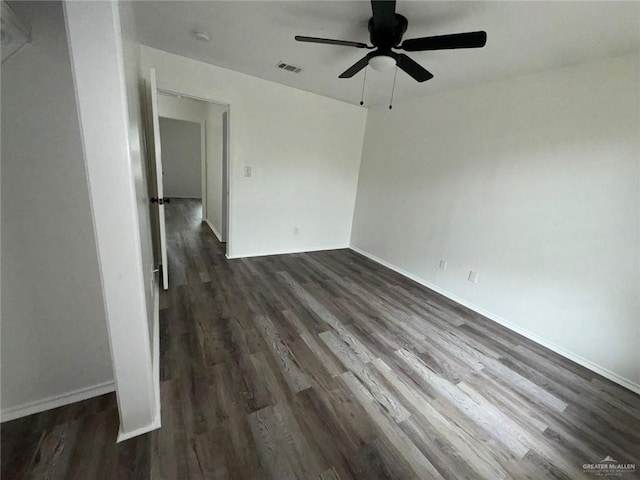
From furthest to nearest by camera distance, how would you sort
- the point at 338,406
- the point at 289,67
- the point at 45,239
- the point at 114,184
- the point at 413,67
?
1. the point at 289,67
2. the point at 413,67
3. the point at 338,406
4. the point at 45,239
5. the point at 114,184

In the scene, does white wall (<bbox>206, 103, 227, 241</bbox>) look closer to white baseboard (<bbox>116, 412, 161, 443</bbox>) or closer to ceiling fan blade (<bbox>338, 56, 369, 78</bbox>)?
ceiling fan blade (<bbox>338, 56, 369, 78</bbox>)

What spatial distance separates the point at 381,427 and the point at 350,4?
103 inches

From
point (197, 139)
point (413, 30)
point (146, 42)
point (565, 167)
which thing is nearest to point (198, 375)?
point (413, 30)

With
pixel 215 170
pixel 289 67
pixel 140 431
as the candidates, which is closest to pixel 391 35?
pixel 289 67

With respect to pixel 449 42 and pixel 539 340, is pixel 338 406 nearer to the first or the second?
pixel 539 340

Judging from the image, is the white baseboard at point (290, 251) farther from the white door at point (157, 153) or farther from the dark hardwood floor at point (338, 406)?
the white door at point (157, 153)

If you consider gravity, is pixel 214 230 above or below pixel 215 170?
below

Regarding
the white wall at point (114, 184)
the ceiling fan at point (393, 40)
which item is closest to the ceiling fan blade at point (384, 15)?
the ceiling fan at point (393, 40)

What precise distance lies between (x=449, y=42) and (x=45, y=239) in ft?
7.89

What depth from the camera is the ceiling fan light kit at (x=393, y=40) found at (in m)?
1.40

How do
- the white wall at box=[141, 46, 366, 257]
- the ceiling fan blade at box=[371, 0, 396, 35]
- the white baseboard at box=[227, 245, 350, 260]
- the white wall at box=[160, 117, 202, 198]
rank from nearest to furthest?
the ceiling fan blade at box=[371, 0, 396, 35], the white wall at box=[141, 46, 366, 257], the white baseboard at box=[227, 245, 350, 260], the white wall at box=[160, 117, 202, 198]

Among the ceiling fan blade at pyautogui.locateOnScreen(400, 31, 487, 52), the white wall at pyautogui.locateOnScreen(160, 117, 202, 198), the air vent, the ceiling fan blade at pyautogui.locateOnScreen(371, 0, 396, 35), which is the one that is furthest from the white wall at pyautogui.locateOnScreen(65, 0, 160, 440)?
the white wall at pyautogui.locateOnScreen(160, 117, 202, 198)

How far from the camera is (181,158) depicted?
7.86 meters

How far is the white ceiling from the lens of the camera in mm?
1563
